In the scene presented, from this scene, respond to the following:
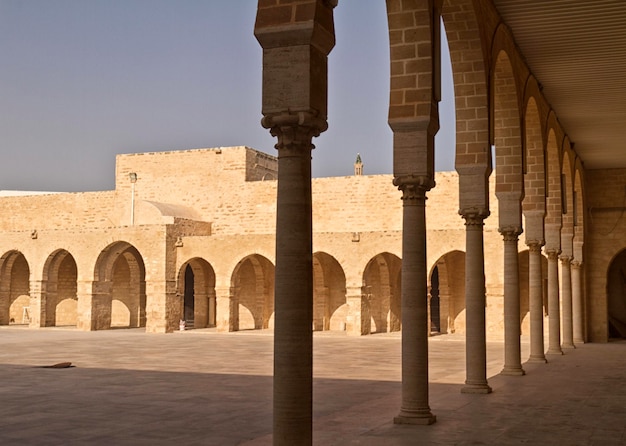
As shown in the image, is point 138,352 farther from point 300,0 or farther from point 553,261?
point 300,0

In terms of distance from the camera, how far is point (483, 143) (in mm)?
10492

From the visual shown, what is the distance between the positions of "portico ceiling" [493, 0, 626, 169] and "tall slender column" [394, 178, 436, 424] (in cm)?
454

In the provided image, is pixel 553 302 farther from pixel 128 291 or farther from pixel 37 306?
pixel 128 291

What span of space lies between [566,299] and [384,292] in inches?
339

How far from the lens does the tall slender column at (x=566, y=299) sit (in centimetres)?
1927

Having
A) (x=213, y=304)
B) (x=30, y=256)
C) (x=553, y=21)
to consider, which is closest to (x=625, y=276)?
(x=213, y=304)

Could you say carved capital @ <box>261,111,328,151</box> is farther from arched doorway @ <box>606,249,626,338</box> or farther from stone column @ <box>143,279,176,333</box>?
arched doorway @ <box>606,249,626,338</box>

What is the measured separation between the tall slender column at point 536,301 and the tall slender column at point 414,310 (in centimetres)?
746

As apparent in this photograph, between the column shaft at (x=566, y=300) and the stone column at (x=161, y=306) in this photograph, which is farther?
the stone column at (x=161, y=306)

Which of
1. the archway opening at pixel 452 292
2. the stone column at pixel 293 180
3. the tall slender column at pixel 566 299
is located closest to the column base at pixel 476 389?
the stone column at pixel 293 180

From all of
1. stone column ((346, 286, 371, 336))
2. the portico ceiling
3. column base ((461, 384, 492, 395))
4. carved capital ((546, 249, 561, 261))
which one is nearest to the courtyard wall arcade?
stone column ((346, 286, 371, 336))

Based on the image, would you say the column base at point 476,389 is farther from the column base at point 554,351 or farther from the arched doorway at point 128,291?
the arched doorway at point 128,291

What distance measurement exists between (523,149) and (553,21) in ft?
7.36

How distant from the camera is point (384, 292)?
89.4ft
